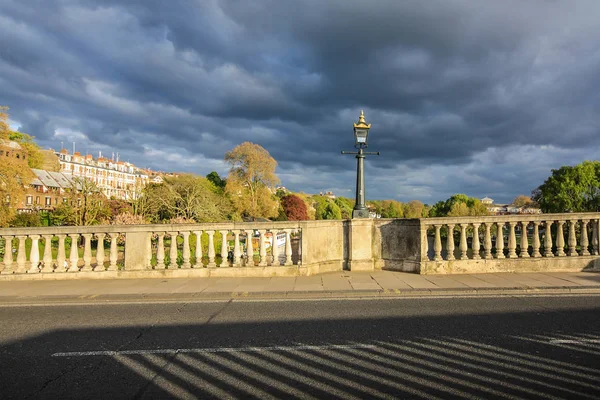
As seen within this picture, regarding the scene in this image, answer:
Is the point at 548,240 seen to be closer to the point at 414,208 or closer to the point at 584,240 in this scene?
the point at 584,240

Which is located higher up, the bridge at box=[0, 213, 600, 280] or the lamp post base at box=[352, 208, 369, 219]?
the lamp post base at box=[352, 208, 369, 219]

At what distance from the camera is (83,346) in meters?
4.53

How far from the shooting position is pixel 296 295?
7.18m

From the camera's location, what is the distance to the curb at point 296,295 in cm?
702

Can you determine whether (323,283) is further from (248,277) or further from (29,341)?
(29,341)

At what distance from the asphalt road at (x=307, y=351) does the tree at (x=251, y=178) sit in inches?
2028

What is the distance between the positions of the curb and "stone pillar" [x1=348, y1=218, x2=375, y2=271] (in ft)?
7.80

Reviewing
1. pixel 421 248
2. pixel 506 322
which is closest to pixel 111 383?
pixel 506 322

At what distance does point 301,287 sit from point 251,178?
51917 mm

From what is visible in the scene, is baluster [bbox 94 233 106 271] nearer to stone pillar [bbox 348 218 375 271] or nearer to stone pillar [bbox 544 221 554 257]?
stone pillar [bbox 348 218 375 271]

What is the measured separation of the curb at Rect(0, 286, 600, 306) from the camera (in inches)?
276

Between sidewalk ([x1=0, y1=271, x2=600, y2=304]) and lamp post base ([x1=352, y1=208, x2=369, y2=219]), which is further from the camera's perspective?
lamp post base ([x1=352, y1=208, x2=369, y2=219])

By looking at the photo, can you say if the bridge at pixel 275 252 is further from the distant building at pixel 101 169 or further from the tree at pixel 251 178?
the distant building at pixel 101 169

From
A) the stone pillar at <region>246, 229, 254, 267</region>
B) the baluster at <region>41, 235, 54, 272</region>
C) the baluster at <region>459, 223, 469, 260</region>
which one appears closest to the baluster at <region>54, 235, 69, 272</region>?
the baluster at <region>41, 235, 54, 272</region>
